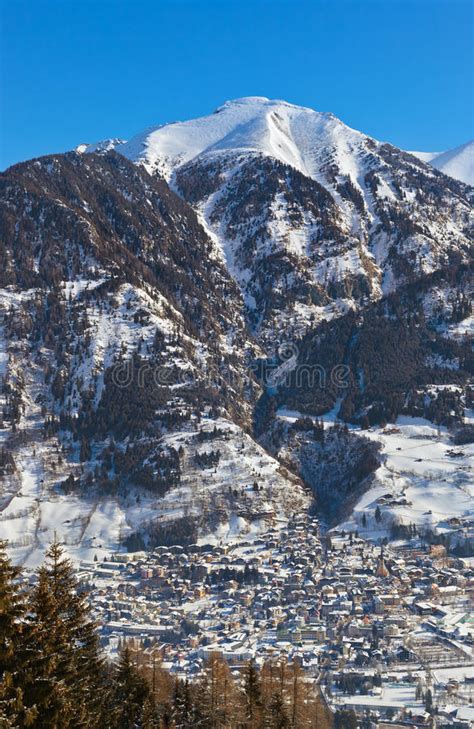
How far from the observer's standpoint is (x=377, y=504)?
146625mm

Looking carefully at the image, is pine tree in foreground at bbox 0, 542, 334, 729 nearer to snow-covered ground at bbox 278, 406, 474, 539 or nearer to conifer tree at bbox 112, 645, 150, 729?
conifer tree at bbox 112, 645, 150, 729

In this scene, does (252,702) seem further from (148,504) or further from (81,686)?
(148,504)

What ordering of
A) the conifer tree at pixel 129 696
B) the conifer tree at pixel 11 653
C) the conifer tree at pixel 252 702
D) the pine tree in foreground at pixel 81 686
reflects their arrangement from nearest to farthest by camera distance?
the conifer tree at pixel 11 653, the pine tree in foreground at pixel 81 686, the conifer tree at pixel 129 696, the conifer tree at pixel 252 702

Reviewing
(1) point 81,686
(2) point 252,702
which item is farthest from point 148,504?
(1) point 81,686

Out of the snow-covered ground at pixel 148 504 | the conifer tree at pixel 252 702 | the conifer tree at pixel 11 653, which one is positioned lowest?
the conifer tree at pixel 252 702

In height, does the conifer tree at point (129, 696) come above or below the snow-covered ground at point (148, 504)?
below

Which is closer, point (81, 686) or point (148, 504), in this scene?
point (81, 686)

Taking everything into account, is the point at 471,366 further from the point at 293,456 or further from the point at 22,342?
the point at 22,342

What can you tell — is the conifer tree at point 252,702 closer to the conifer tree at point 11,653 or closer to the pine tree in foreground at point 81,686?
the pine tree in foreground at point 81,686

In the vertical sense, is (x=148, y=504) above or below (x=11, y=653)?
above

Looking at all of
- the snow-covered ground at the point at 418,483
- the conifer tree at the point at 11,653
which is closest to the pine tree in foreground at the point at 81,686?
the conifer tree at the point at 11,653

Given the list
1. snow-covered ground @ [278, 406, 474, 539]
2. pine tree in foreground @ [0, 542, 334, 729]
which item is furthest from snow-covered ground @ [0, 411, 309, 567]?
pine tree in foreground @ [0, 542, 334, 729]

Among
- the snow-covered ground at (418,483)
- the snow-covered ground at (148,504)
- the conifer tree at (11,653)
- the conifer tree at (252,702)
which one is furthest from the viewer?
the snow-covered ground at (418,483)

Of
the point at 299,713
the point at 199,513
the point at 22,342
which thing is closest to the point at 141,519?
the point at 199,513
